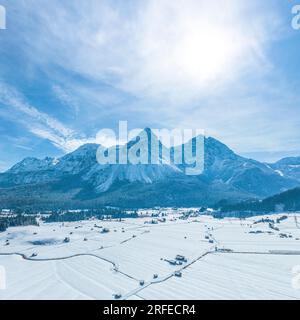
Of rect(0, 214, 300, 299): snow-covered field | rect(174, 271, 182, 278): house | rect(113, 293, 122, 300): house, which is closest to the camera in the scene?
rect(113, 293, 122, 300): house

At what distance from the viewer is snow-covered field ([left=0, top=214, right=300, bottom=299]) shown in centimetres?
3872

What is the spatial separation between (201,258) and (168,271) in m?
13.8

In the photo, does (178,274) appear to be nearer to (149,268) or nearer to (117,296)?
(149,268)

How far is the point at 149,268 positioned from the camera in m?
51.8

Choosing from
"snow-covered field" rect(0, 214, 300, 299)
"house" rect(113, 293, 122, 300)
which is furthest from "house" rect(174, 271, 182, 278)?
"house" rect(113, 293, 122, 300)

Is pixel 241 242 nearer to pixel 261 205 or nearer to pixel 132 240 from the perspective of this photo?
pixel 132 240

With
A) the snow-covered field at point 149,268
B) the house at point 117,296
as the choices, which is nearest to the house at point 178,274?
the snow-covered field at point 149,268

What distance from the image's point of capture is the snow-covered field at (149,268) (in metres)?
38.7

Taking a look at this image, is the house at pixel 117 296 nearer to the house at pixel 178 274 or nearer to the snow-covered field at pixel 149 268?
the snow-covered field at pixel 149 268

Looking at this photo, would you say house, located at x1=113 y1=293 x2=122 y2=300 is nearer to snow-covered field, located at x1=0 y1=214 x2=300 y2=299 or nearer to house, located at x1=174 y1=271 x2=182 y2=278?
snow-covered field, located at x1=0 y1=214 x2=300 y2=299

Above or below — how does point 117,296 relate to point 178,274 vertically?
above

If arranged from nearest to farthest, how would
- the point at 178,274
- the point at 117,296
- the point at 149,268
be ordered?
the point at 117,296 < the point at 178,274 < the point at 149,268

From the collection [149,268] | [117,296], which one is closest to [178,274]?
[149,268]

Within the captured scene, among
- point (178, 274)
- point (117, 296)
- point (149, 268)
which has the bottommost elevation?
point (149, 268)
